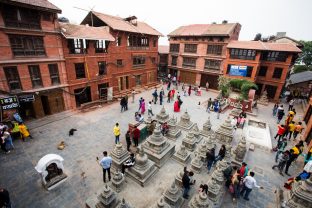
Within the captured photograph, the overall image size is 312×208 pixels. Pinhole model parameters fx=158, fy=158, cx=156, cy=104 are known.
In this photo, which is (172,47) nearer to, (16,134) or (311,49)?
(16,134)

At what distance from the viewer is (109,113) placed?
19.4m

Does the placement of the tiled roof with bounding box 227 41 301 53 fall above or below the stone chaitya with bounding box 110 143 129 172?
above

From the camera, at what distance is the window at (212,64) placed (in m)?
29.4

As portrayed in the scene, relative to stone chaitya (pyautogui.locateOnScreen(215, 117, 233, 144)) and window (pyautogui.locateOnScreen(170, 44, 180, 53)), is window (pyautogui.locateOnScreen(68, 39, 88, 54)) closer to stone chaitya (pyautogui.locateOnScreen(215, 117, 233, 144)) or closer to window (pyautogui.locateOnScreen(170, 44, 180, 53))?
stone chaitya (pyautogui.locateOnScreen(215, 117, 233, 144))

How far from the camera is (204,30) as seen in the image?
3067cm

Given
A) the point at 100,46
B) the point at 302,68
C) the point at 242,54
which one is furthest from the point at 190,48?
the point at 302,68

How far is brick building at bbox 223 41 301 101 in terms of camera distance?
24047 mm

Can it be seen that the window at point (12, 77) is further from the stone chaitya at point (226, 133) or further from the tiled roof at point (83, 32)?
the stone chaitya at point (226, 133)

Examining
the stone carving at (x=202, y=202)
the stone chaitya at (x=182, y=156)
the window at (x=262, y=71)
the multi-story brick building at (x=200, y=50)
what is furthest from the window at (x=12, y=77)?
the window at (x=262, y=71)

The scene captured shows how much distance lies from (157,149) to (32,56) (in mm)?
14704

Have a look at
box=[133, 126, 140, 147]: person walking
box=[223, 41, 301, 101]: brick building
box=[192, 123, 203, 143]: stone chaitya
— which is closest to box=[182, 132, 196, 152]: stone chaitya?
box=[192, 123, 203, 143]: stone chaitya

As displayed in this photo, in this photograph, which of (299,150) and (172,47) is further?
(172,47)

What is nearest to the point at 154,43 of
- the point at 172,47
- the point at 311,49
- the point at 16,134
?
the point at 172,47

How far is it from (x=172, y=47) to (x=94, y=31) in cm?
1962
